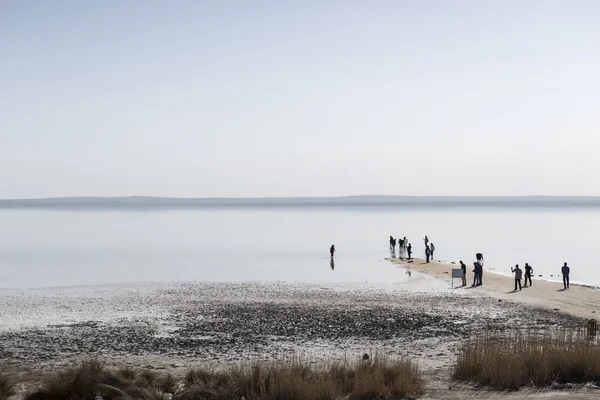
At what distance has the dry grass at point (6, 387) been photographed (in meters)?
14.9

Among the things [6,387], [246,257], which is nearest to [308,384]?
[6,387]

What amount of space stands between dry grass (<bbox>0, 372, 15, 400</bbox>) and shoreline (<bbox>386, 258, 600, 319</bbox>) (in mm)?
20916

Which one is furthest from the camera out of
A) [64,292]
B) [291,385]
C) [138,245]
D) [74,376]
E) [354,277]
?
[138,245]

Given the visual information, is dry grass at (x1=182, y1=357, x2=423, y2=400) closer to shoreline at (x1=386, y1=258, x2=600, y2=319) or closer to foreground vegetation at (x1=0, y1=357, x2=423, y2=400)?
foreground vegetation at (x1=0, y1=357, x2=423, y2=400)

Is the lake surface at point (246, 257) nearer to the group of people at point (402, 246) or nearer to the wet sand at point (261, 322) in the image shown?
the group of people at point (402, 246)

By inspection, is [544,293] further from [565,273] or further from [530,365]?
[530,365]

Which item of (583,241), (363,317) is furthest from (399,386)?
(583,241)

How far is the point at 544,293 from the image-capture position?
3566 cm

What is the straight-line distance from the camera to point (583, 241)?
3499 inches

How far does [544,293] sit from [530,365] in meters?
21.2

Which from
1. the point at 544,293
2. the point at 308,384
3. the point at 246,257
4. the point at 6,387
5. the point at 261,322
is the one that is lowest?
the point at 246,257

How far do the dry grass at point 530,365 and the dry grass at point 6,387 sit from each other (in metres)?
9.53

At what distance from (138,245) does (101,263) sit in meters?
22.8

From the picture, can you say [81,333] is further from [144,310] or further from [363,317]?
[363,317]
